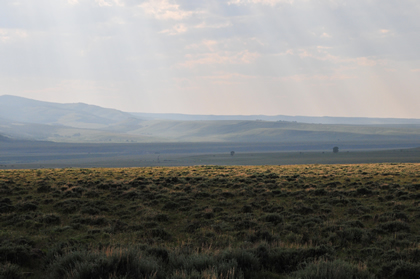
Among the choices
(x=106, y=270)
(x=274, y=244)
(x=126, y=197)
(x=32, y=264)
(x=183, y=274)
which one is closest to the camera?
(x=183, y=274)

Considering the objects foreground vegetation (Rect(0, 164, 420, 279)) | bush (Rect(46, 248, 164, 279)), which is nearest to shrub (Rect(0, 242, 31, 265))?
foreground vegetation (Rect(0, 164, 420, 279))

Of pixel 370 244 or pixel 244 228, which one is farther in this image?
pixel 244 228

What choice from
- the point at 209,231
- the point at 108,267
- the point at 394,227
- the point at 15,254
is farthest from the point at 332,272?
the point at 15,254

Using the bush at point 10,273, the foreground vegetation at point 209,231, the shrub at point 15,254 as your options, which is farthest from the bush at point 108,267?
the shrub at point 15,254

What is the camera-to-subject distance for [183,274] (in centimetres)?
622

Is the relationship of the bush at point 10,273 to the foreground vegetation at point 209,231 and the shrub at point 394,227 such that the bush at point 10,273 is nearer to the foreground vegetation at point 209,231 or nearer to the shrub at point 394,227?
the foreground vegetation at point 209,231

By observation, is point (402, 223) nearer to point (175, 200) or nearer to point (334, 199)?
point (334, 199)

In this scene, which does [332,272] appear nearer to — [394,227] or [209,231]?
[209,231]

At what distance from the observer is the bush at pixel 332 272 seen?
633 cm

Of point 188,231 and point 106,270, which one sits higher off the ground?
point 106,270

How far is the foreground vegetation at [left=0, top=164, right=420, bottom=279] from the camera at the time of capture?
7191 millimetres

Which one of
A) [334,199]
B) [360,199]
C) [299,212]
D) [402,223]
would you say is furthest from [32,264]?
[360,199]

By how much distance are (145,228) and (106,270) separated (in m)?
6.40

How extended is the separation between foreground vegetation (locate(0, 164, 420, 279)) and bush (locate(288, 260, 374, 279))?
0.08 feet
